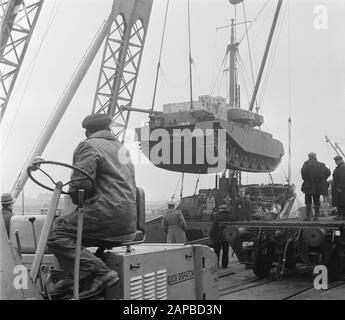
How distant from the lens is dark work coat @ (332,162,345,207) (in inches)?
388

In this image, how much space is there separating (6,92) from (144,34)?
653cm

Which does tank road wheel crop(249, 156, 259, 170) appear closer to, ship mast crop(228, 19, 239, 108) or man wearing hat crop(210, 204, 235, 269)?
ship mast crop(228, 19, 239, 108)

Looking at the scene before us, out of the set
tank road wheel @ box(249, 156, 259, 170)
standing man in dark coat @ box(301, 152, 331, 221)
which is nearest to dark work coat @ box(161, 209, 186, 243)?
standing man in dark coat @ box(301, 152, 331, 221)

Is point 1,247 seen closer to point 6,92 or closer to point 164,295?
point 164,295

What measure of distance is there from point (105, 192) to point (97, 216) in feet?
0.49

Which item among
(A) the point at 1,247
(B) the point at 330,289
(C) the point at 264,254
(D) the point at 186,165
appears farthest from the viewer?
(D) the point at 186,165

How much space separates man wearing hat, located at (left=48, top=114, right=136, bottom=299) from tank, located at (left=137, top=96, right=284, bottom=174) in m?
14.9

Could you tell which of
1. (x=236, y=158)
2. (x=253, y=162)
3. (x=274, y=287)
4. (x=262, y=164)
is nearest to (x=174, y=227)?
(x=274, y=287)

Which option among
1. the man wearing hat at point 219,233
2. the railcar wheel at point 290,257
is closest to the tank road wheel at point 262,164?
the man wearing hat at point 219,233

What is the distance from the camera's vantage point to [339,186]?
9867mm

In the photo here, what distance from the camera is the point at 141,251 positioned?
133 inches

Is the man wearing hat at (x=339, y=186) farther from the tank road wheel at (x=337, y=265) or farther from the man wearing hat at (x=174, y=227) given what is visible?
the man wearing hat at (x=174, y=227)

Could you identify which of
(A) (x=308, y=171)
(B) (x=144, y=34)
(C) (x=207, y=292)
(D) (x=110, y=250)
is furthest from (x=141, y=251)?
(B) (x=144, y=34)

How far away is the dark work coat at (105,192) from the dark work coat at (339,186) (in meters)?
7.31
